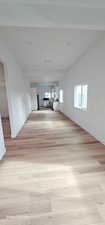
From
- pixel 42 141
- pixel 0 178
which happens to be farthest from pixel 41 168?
pixel 42 141

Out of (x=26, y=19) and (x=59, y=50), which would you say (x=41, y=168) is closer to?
(x=26, y=19)

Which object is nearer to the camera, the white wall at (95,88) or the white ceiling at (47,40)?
the white ceiling at (47,40)

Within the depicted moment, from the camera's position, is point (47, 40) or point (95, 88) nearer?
point (47, 40)

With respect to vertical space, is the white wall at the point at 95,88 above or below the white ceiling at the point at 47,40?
below

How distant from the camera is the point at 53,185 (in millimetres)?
1684

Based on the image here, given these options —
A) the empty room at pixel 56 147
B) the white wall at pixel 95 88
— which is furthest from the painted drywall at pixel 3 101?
the white wall at pixel 95 88

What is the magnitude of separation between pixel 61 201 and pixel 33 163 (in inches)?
36.9

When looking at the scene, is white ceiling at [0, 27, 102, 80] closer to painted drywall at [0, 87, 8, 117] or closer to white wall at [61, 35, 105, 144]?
white wall at [61, 35, 105, 144]

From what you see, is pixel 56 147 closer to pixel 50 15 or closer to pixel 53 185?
pixel 53 185

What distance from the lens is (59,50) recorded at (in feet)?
11.7

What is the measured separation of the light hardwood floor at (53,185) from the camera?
4.13 ft

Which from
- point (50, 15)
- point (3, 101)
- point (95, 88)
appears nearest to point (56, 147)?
point (95, 88)

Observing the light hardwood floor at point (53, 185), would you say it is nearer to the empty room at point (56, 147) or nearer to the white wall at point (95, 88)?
the empty room at point (56, 147)

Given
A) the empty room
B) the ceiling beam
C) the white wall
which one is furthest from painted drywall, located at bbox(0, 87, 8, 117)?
the ceiling beam
